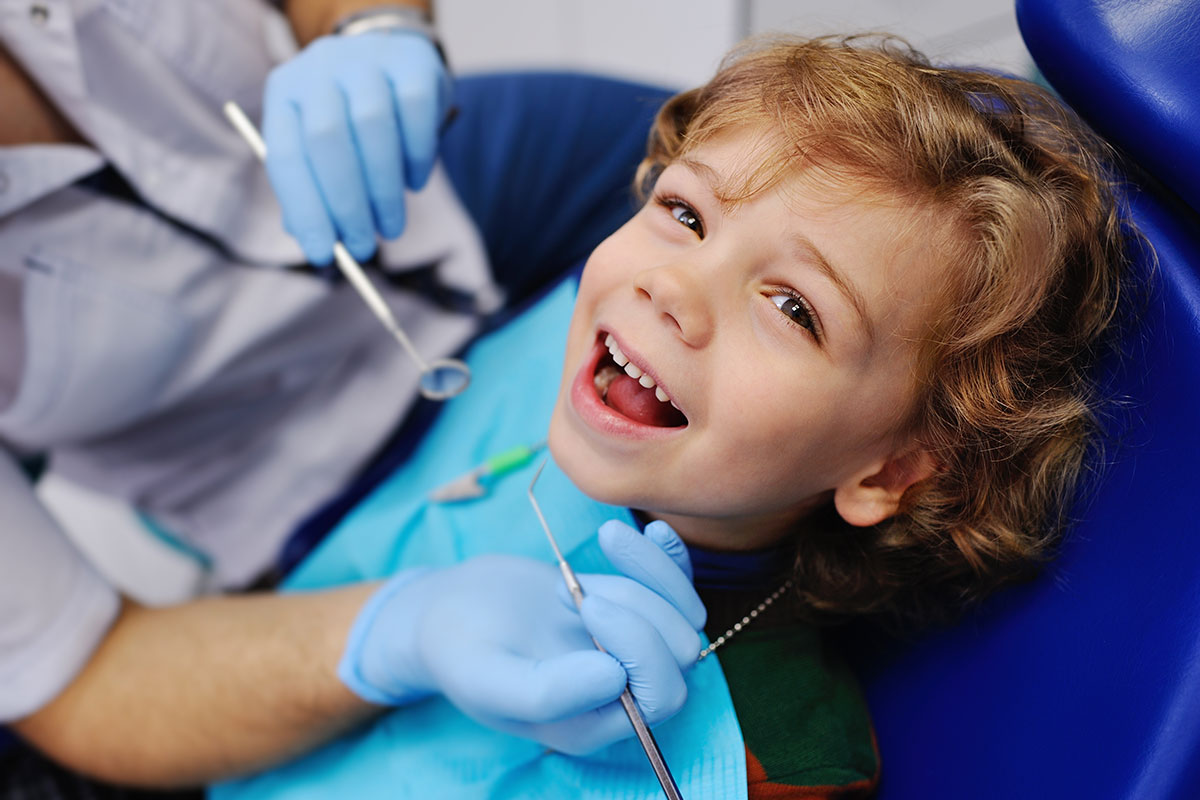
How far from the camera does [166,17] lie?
3.28ft

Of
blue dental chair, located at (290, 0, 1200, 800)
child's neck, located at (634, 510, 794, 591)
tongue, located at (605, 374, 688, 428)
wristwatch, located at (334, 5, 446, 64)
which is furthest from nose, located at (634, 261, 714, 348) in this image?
wristwatch, located at (334, 5, 446, 64)

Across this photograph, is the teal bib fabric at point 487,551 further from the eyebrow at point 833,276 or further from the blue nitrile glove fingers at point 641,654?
the eyebrow at point 833,276

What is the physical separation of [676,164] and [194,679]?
675mm

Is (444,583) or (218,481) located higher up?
(444,583)

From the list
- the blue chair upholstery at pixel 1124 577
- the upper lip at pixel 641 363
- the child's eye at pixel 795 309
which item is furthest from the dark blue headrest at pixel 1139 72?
the upper lip at pixel 641 363

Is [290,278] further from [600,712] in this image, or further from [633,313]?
[600,712]

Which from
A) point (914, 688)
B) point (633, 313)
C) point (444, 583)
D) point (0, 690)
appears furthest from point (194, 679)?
point (914, 688)

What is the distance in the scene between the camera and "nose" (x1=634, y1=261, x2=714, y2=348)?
66 cm

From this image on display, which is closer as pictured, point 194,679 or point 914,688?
point 914,688

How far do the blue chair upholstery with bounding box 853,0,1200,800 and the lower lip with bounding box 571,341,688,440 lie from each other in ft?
1.03

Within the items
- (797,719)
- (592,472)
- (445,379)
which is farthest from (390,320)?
(797,719)

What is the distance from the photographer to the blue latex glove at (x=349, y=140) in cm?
93

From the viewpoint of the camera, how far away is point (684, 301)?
26.0 inches

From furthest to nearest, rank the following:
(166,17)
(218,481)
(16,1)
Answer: (218,481), (166,17), (16,1)
